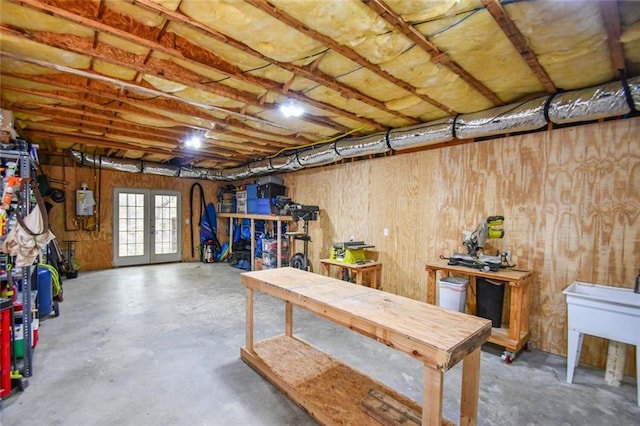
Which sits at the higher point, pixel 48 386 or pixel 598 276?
pixel 598 276

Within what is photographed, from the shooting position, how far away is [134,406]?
2.11 m

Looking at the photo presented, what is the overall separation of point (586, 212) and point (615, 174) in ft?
1.31

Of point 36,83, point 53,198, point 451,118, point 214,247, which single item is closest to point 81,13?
point 36,83

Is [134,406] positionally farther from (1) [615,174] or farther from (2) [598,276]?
(1) [615,174]

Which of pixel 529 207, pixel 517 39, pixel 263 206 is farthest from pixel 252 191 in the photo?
pixel 517 39

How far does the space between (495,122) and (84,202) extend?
24.4 feet

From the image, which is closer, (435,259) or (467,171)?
(467,171)

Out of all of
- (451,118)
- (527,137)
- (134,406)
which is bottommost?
(134,406)

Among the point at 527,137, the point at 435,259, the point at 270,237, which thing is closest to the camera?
the point at 527,137

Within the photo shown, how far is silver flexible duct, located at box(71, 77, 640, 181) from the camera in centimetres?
251

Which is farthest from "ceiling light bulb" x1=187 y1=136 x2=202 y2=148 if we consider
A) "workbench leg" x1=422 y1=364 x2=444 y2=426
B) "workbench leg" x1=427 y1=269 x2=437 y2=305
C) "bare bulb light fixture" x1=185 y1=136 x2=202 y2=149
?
"workbench leg" x1=422 y1=364 x2=444 y2=426

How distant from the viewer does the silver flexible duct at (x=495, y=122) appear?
8.22 ft

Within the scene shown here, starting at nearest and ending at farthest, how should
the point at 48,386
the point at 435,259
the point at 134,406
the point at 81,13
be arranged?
the point at 81,13 → the point at 134,406 → the point at 48,386 → the point at 435,259

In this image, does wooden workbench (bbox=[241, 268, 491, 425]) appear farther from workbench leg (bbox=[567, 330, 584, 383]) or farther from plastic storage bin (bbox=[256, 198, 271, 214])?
plastic storage bin (bbox=[256, 198, 271, 214])
